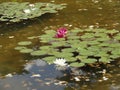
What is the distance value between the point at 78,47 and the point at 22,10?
187cm

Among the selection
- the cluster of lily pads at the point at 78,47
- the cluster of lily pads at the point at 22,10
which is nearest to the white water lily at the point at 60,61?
the cluster of lily pads at the point at 78,47

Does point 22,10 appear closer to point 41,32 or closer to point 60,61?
point 41,32

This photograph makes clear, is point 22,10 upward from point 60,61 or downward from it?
upward

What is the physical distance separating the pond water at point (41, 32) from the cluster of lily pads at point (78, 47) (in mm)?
131

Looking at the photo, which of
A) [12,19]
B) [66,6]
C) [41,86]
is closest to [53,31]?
[12,19]

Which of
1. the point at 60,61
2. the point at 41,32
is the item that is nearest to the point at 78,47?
the point at 60,61

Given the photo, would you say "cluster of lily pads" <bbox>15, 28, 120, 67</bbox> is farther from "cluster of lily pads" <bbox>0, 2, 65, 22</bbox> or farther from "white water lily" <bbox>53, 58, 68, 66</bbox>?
"cluster of lily pads" <bbox>0, 2, 65, 22</bbox>

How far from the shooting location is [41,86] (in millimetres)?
3545

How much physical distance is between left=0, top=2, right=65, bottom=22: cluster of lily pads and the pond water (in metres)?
0.09

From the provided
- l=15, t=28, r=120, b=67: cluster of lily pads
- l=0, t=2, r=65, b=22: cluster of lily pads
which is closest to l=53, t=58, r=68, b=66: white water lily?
l=15, t=28, r=120, b=67: cluster of lily pads

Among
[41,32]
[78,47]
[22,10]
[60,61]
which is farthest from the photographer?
[22,10]

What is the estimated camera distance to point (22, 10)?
5637 mm

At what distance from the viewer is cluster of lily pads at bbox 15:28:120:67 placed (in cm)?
388

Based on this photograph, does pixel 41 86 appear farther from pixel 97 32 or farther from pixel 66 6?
pixel 66 6
